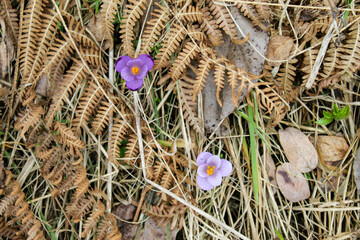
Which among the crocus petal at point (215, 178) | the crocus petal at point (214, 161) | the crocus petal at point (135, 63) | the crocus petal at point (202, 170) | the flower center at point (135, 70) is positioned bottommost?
the crocus petal at point (215, 178)

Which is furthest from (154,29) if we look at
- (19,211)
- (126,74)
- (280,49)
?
(19,211)

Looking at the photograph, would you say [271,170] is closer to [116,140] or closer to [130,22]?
[116,140]

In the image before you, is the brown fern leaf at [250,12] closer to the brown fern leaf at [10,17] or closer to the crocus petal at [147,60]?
the crocus petal at [147,60]

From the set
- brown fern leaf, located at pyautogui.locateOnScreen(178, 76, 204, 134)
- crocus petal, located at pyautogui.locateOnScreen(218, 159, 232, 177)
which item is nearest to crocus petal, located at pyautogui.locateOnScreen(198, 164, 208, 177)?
crocus petal, located at pyautogui.locateOnScreen(218, 159, 232, 177)

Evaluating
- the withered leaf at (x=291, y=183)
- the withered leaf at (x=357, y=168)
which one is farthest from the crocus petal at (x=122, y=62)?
the withered leaf at (x=357, y=168)

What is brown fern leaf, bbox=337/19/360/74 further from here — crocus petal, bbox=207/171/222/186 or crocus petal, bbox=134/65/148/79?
crocus petal, bbox=134/65/148/79

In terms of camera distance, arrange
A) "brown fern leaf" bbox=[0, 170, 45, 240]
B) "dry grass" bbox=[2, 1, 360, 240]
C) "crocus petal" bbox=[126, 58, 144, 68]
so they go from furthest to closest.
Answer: "dry grass" bbox=[2, 1, 360, 240], "brown fern leaf" bbox=[0, 170, 45, 240], "crocus petal" bbox=[126, 58, 144, 68]

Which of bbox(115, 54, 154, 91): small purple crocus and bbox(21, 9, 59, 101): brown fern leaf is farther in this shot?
bbox(21, 9, 59, 101): brown fern leaf
